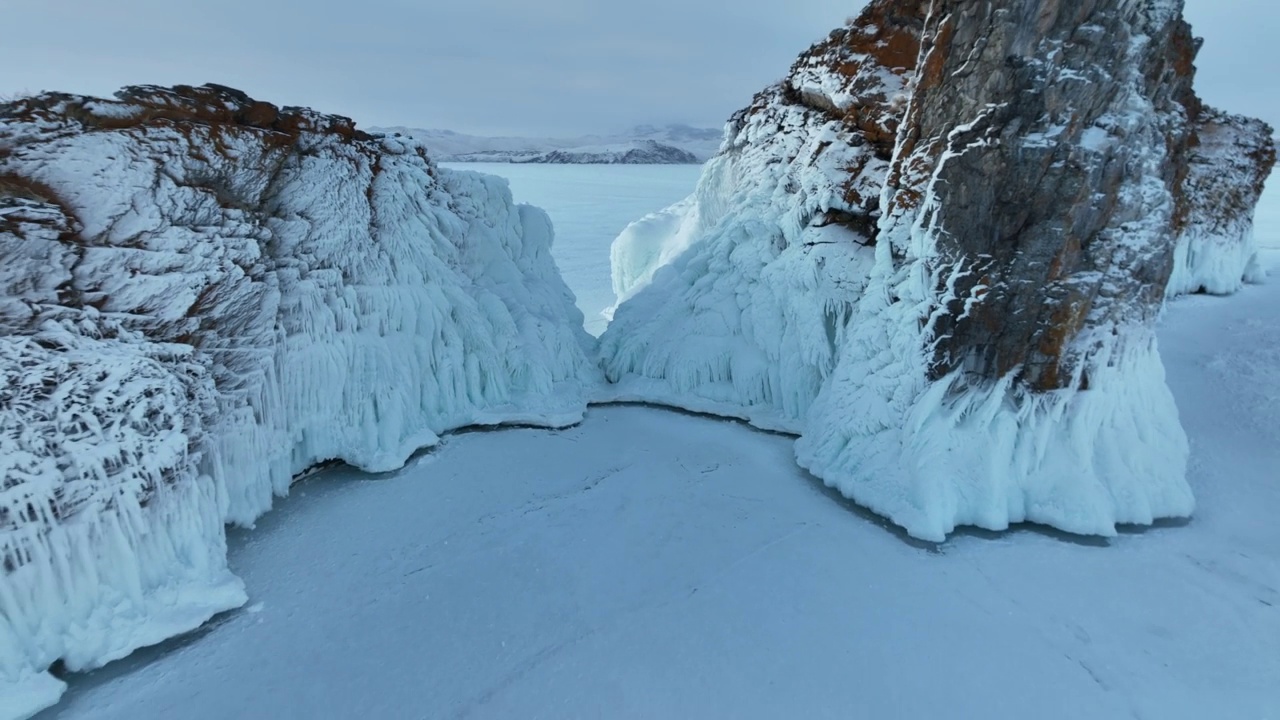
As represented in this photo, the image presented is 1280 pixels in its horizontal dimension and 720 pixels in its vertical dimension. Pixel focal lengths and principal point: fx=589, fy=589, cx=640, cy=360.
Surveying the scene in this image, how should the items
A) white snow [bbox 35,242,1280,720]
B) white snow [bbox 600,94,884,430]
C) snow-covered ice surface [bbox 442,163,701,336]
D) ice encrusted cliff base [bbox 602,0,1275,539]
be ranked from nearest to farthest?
white snow [bbox 35,242,1280,720] < ice encrusted cliff base [bbox 602,0,1275,539] < white snow [bbox 600,94,884,430] < snow-covered ice surface [bbox 442,163,701,336]

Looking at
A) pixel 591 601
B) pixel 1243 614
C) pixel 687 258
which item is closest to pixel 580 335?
pixel 687 258

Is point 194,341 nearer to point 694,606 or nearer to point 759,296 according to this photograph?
point 694,606

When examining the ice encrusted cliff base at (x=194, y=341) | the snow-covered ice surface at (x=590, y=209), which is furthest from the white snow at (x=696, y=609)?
the snow-covered ice surface at (x=590, y=209)

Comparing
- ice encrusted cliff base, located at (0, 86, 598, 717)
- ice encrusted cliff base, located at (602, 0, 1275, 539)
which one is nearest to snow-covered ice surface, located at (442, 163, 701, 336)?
ice encrusted cliff base, located at (0, 86, 598, 717)

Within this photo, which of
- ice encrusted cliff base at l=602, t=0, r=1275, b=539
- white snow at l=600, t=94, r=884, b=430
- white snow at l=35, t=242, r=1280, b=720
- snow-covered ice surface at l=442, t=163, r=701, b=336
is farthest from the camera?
snow-covered ice surface at l=442, t=163, r=701, b=336

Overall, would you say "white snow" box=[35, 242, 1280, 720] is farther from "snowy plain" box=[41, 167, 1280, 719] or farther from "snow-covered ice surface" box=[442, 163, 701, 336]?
"snow-covered ice surface" box=[442, 163, 701, 336]

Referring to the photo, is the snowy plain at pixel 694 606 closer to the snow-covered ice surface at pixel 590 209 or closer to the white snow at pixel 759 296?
the white snow at pixel 759 296
